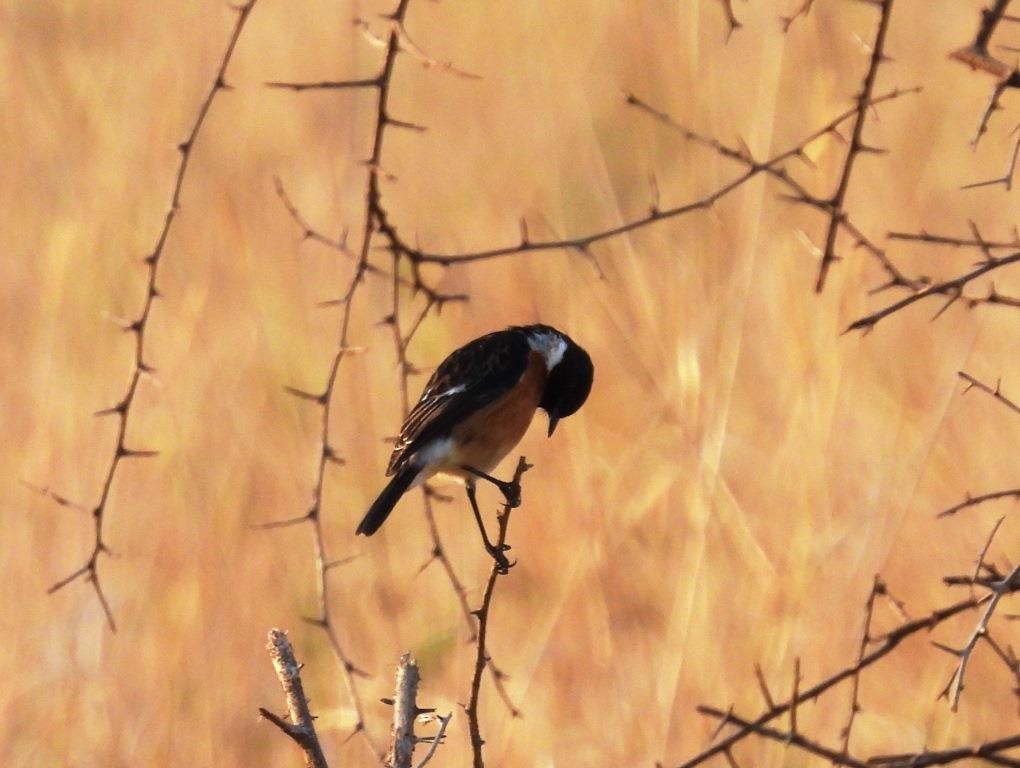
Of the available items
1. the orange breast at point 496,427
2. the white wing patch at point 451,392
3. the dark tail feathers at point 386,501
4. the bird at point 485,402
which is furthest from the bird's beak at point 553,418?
the dark tail feathers at point 386,501

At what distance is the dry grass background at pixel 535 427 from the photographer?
4785 mm

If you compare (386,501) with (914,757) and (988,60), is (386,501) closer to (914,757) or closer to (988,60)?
(914,757)

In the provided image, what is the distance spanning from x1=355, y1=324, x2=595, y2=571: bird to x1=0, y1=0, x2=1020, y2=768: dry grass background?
482 mm

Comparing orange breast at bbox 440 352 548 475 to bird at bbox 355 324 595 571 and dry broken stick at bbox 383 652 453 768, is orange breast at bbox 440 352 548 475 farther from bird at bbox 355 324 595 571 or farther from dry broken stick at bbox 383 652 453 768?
dry broken stick at bbox 383 652 453 768

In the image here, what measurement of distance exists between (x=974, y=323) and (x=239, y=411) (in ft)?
7.46

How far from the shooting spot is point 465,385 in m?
4.25

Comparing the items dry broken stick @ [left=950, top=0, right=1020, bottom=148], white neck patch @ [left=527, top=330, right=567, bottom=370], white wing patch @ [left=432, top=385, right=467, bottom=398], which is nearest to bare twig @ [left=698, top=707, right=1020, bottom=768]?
dry broken stick @ [left=950, top=0, right=1020, bottom=148]

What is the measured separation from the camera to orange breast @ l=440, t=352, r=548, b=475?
427 cm

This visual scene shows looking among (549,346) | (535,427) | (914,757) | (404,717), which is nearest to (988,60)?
(914,757)

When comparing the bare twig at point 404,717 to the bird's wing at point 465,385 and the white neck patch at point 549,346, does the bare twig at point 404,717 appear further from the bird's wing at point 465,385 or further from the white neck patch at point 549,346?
the white neck patch at point 549,346

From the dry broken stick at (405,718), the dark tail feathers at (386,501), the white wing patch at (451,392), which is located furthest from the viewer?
the white wing patch at (451,392)

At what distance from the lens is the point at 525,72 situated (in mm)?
6656

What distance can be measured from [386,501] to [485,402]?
47 cm

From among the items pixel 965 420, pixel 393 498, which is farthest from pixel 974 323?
pixel 393 498
